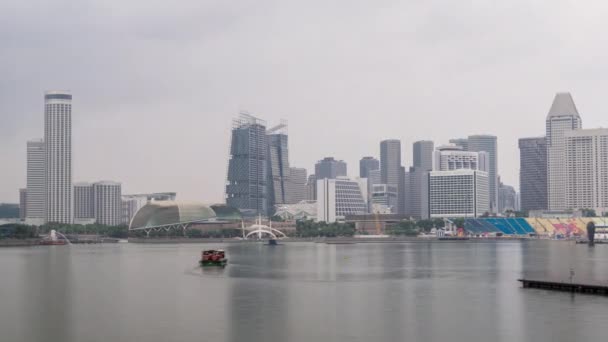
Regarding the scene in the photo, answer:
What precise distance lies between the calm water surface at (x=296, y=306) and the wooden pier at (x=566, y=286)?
128 centimetres

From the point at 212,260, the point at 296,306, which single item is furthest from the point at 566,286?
the point at 212,260

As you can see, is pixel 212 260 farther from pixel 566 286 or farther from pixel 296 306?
pixel 566 286

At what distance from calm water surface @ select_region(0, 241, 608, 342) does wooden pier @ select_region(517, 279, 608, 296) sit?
1275mm

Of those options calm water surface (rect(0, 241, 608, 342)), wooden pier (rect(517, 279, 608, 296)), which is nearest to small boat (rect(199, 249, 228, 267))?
calm water surface (rect(0, 241, 608, 342))

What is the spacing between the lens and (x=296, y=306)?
5684 centimetres

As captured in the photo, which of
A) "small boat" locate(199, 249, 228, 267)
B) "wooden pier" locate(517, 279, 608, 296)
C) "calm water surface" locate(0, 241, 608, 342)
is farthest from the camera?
"small boat" locate(199, 249, 228, 267)

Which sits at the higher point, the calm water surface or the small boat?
the small boat

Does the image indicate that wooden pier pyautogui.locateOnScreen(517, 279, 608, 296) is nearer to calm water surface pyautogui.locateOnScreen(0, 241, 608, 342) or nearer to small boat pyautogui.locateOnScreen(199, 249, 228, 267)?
calm water surface pyautogui.locateOnScreen(0, 241, 608, 342)

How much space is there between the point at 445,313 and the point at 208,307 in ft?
50.4

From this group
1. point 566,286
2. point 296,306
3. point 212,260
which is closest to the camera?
point 296,306

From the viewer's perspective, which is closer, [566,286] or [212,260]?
[566,286]

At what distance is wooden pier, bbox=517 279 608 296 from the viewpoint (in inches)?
2427

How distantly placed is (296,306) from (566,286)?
21530 millimetres

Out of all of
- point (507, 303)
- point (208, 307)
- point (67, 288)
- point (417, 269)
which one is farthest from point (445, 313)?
point (417, 269)
